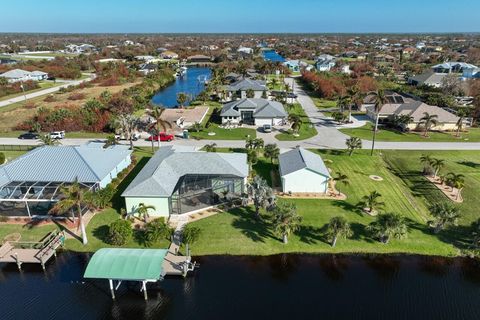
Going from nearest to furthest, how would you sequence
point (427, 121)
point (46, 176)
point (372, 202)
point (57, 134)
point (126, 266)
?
1. point (126, 266)
2. point (372, 202)
3. point (46, 176)
4. point (57, 134)
5. point (427, 121)

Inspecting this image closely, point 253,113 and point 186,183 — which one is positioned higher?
point 253,113

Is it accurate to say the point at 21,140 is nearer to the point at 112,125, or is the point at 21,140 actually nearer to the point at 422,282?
the point at 112,125

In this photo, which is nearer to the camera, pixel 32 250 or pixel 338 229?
pixel 338 229

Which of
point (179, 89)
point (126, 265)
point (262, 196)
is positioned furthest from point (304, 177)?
point (179, 89)

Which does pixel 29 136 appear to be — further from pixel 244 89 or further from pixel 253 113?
pixel 244 89

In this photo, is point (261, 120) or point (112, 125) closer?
point (112, 125)

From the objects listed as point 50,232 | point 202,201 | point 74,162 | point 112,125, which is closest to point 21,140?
point 112,125

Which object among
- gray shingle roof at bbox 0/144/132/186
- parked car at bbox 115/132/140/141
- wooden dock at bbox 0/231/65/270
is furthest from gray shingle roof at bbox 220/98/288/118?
wooden dock at bbox 0/231/65/270
